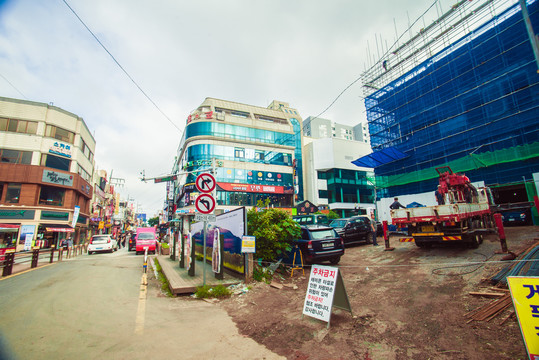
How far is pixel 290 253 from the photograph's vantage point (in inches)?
377

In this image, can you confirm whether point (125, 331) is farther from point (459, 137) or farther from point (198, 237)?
point (459, 137)

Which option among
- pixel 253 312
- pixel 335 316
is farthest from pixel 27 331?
pixel 335 316

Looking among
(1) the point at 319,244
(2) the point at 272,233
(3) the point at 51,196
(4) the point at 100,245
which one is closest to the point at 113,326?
(2) the point at 272,233

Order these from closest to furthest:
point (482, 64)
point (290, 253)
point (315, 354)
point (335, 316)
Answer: point (315, 354), point (335, 316), point (290, 253), point (482, 64)

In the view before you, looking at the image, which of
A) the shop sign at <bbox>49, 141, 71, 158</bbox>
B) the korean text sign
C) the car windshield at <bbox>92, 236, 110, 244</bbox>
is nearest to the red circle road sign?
the korean text sign

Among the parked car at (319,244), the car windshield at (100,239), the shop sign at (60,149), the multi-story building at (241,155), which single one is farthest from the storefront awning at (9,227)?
the parked car at (319,244)

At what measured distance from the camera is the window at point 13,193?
27422mm

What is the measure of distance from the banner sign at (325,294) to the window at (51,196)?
36314 millimetres

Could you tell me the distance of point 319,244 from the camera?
9.21 metres

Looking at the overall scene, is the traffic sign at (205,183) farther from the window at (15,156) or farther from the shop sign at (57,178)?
the window at (15,156)

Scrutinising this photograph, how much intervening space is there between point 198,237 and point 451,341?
12.3 meters

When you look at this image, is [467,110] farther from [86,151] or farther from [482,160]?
[86,151]

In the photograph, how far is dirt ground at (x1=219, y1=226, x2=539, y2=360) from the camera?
11.7 ft

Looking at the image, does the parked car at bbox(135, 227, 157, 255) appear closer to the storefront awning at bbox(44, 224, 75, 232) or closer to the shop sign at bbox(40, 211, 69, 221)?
the storefront awning at bbox(44, 224, 75, 232)
